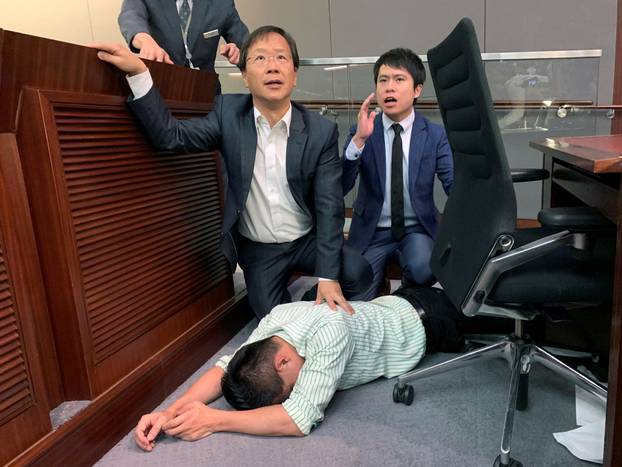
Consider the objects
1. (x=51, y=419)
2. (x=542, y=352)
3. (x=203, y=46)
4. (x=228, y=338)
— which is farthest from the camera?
(x=203, y=46)

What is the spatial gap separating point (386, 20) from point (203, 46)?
2.33m

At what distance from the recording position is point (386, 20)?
13.6 feet

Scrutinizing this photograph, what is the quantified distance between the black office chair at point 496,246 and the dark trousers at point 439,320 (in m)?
0.31

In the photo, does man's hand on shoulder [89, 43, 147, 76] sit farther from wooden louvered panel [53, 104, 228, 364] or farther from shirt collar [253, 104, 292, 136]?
shirt collar [253, 104, 292, 136]

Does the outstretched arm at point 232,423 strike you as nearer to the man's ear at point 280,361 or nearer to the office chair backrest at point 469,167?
the man's ear at point 280,361

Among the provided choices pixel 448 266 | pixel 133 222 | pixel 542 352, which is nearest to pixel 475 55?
pixel 448 266

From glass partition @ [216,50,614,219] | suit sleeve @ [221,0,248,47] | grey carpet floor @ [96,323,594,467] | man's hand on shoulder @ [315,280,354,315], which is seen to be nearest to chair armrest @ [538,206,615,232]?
grey carpet floor @ [96,323,594,467]

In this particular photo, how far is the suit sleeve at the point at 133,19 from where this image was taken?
2082mm

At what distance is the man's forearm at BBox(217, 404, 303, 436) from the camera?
1304mm

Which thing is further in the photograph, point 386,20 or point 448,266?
point 386,20

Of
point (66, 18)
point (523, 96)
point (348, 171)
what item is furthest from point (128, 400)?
point (66, 18)

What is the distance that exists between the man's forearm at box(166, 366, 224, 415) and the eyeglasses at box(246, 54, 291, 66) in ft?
3.34

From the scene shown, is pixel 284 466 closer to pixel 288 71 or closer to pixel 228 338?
pixel 228 338

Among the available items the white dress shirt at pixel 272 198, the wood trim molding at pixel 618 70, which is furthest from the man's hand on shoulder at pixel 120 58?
the wood trim molding at pixel 618 70
